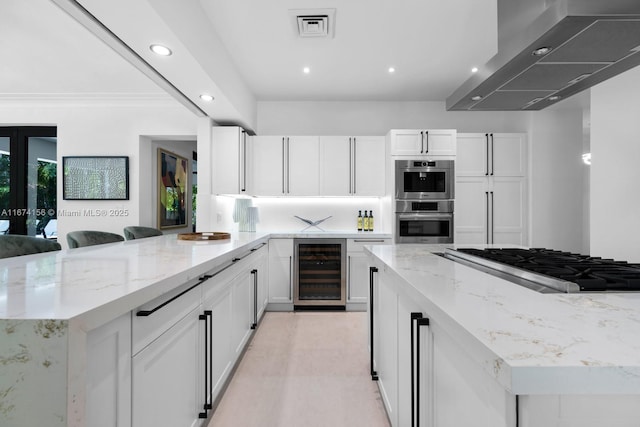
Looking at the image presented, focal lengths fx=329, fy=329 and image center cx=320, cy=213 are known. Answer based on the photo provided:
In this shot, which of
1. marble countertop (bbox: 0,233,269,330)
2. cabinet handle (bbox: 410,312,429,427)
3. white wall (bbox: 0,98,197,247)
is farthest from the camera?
white wall (bbox: 0,98,197,247)

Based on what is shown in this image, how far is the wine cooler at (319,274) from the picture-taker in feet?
12.8

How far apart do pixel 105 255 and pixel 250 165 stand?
2621 millimetres

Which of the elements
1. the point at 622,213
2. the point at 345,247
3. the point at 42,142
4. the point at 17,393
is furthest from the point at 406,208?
the point at 42,142

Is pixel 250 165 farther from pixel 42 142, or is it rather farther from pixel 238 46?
pixel 42 142

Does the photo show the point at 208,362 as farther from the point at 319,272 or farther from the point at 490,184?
the point at 490,184

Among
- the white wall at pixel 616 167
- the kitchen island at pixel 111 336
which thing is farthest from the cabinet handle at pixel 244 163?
the white wall at pixel 616 167

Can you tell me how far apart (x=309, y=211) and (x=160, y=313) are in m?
3.44

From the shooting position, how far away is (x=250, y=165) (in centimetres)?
415

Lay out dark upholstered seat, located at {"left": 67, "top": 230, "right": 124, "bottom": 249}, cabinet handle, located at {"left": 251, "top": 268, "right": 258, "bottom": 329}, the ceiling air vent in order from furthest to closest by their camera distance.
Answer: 1. cabinet handle, located at {"left": 251, "top": 268, "right": 258, "bottom": 329}
2. dark upholstered seat, located at {"left": 67, "top": 230, "right": 124, "bottom": 249}
3. the ceiling air vent

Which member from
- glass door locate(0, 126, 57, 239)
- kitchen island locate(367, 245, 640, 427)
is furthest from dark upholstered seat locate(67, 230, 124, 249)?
kitchen island locate(367, 245, 640, 427)

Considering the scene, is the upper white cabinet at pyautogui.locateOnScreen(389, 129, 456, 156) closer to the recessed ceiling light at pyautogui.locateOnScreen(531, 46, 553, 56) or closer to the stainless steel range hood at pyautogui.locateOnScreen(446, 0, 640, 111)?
the stainless steel range hood at pyautogui.locateOnScreen(446, 0, 640, 111)

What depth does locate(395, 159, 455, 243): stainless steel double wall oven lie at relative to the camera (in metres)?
3.92

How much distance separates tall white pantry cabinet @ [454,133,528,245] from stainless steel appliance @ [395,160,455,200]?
19 cm

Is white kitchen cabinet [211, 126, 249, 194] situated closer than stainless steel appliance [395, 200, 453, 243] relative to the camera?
Yes
